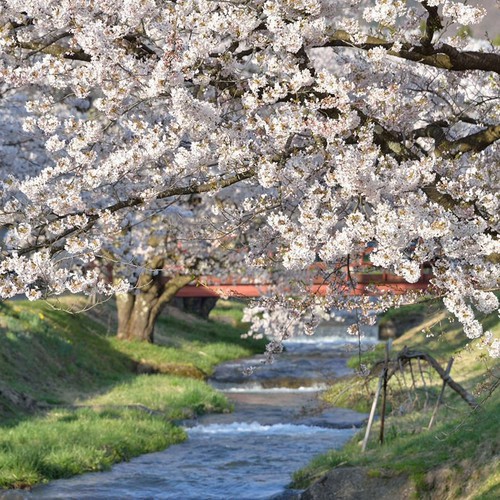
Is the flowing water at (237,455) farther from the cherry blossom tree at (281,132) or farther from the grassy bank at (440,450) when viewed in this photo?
the cherry blossom tree at (281,132)

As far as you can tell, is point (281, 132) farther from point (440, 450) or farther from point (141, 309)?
point (141, 309)

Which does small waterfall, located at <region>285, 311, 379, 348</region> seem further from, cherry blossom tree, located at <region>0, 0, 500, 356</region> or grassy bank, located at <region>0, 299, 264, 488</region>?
cherry blossom tree, located at <region>0, 0, 500, 356</region>

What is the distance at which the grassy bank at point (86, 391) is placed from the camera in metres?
17.7

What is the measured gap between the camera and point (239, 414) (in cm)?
2572

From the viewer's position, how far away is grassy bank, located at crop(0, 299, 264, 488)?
1769 cm

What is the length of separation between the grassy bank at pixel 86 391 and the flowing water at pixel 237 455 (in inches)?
19.1

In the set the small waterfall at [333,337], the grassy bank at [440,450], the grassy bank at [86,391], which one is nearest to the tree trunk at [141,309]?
the grassy bank at [86,391]

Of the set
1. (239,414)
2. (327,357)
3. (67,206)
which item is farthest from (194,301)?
(67,206)

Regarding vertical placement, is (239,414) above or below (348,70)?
below

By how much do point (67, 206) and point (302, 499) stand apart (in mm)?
6713

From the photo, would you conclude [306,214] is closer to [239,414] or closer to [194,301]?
[239,414]

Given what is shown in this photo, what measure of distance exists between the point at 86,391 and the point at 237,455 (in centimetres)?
859

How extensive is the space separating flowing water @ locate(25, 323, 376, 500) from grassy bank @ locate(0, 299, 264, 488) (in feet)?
1.59

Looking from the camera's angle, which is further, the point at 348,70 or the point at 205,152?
the point at 348,70
